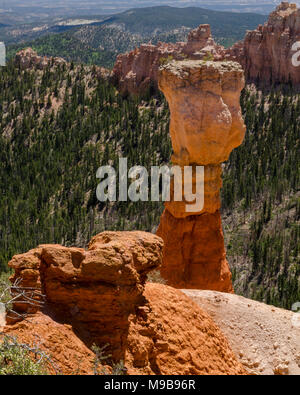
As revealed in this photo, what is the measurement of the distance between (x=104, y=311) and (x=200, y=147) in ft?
26.0

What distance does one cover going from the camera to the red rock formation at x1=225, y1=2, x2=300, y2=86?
57656 millimetres

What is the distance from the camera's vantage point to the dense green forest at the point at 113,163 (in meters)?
31.3

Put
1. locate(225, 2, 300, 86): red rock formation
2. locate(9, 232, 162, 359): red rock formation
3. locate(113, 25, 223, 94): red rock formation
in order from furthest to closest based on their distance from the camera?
locate(113, 25, 223, 94): red rock formation, locate(225, 2, 300, 86): red rock formation, locate(9, 232, 162, 359): red rock formation

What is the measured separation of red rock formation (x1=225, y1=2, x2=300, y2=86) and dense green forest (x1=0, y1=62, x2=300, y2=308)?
11.5ft

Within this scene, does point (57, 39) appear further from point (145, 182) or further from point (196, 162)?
point (196, 162)

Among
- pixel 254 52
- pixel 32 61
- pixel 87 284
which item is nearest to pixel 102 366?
pixel 87 284

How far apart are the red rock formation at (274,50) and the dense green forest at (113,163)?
3.50 m

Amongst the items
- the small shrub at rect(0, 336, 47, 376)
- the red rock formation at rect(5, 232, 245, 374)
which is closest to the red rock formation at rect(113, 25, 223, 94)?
the red rock formation at rect(5, 232, 245, 374)

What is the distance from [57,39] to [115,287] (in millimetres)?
168641

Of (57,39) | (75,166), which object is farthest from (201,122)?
(57,39)

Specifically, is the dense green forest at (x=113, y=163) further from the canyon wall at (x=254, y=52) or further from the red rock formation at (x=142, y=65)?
the canyon wall at (x=254, y=52)

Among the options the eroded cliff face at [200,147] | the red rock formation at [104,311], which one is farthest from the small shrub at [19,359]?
the eroded cliff face at [200,147]

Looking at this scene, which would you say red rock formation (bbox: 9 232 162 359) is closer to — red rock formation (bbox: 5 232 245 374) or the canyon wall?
red rock formation (bbox: 5 232 245 374)
